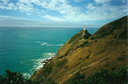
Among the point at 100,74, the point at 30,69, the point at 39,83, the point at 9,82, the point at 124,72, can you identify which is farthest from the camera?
the point at 30,69

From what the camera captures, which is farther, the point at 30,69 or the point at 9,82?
the point at 30,69

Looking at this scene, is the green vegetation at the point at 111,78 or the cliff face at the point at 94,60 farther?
the cliff face at the point at 94,60

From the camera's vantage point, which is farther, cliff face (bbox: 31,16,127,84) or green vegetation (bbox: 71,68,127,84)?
cliff face (bbox: 31,16,127,84)

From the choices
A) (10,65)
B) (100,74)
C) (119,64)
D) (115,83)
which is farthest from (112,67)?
(10,65)

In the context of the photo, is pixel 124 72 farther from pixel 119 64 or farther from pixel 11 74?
pixel 11 74

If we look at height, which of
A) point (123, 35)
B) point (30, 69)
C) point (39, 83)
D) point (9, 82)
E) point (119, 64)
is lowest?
point (30, 69)

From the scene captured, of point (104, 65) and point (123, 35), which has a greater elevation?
point (123, 35)

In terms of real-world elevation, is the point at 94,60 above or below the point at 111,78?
below

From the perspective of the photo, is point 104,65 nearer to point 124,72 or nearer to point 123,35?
point 124,72

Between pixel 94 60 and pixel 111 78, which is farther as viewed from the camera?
pixel 94 60

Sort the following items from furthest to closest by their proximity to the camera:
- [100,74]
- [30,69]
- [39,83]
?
[30,69] < [39,83] < [100,74]
